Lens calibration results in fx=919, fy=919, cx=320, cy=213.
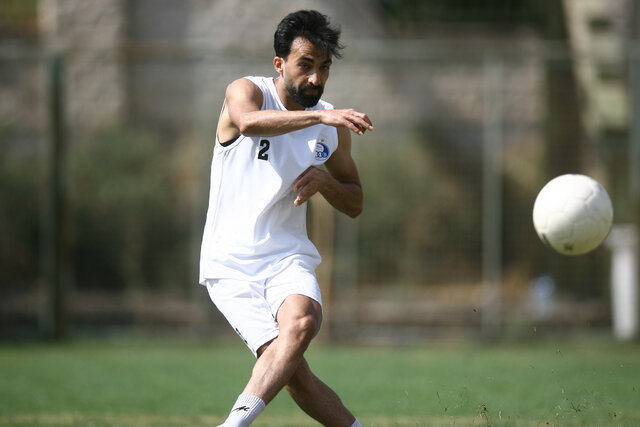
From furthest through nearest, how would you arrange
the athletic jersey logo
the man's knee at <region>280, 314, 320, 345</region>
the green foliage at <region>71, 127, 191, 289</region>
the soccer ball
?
1. the green foliage at <region>71, 127, 191, 289</region>
2. the soccer ball
3. the athletic jersey logo
4. the man's knee at <region>280, 314, 320, 345</region>

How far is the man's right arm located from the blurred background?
283 inches

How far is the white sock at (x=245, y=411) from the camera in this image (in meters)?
4.08

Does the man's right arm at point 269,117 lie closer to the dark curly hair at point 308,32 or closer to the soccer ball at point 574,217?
the dark curly hair at point 308,32

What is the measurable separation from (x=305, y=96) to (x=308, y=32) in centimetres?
32

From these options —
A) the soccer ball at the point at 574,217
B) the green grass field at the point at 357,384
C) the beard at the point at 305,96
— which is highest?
the beard at the point at 305,96

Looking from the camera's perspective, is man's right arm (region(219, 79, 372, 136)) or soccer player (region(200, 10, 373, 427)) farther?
soccer player (region(200, 10, 373, 427))

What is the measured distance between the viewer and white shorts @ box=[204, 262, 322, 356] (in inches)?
175

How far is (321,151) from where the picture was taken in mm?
4812

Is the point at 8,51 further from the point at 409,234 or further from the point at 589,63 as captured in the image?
the point at 589,63

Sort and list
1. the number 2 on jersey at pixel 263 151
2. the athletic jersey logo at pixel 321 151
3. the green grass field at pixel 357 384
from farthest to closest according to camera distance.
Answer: the green grass field at pixel 357 384 < the athletic jersey logo at pixel 321 151 < the number 2 on jersey at pixel 263 151

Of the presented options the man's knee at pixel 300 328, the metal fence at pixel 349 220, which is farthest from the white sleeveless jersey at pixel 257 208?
the metal fence at pixel 349 220

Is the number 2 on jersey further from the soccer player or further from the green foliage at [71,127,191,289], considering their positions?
the green foliage at [71,127,191,289]

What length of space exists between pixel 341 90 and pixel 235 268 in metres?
8.53

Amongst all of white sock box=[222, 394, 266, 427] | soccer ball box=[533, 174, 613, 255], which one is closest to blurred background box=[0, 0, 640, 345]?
soccer ball box=[533, 174, 613, 255]
